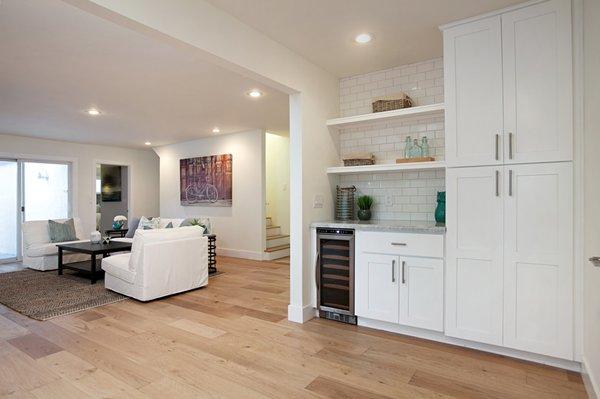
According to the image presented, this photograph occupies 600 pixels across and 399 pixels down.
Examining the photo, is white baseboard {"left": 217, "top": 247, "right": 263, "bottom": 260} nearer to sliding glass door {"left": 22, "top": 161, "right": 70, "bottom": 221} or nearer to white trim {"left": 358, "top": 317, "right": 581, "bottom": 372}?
sliding glass door {"left": 22, "top": 161, "right": 70, "bottom": 221}

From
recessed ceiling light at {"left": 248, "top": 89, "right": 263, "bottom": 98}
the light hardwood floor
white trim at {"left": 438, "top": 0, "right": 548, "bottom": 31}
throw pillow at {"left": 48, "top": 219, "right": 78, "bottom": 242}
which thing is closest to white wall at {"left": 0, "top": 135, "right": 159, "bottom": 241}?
throw pillow at {"left": 48, "top": 219, "right": 78, "bottom": 242}

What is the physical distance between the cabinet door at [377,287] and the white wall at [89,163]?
24.2 ft

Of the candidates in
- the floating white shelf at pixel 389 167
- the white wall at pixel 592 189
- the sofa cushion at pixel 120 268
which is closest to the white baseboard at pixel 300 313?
the floating white shelf at pixel 389 167

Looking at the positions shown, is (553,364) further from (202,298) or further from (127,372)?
(202,298)

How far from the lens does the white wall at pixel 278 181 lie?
26.7 ft

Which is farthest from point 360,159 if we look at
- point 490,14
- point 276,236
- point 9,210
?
point 9,210

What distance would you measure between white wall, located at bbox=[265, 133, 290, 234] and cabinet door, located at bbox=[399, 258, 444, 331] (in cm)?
534

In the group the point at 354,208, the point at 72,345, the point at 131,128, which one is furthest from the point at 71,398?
the point at 131,128

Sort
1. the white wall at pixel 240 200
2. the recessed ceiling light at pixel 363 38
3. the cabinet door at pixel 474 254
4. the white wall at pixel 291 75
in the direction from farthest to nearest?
the white wall at pixel 240 200
the recessed ceiling light at pixel 363 38
the cabinet door at pixel 474 254
the white wall at pixel 291 75

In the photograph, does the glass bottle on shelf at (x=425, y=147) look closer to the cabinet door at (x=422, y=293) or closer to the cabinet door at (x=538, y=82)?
the cabinet door at (x=538, y=82)

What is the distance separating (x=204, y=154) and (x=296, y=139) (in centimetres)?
483

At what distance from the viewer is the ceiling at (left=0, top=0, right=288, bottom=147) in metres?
2.73

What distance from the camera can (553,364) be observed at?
2.42m

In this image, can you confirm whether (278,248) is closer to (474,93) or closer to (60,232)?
(60,232)
